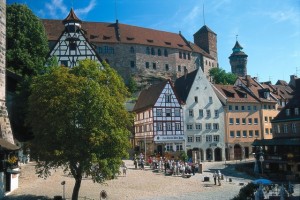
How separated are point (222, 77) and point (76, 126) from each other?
67.8 metres

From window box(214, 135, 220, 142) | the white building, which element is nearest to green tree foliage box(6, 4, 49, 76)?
the white building

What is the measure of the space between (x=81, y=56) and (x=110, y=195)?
26539 mm

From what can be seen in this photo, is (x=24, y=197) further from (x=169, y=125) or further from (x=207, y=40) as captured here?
(x=207, y=40)

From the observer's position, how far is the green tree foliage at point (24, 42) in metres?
41.5

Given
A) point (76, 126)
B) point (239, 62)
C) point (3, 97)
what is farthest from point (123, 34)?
point (76, 126)

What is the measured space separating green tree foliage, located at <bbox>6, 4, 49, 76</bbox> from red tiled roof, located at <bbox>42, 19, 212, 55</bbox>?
2637 cm

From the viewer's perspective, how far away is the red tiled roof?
250ft

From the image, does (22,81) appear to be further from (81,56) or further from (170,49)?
(170,49)

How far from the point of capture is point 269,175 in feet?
130

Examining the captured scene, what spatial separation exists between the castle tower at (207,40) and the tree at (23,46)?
6256 centimetres

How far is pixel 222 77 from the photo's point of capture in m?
86.6

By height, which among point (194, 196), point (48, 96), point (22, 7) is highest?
point (22, 7)

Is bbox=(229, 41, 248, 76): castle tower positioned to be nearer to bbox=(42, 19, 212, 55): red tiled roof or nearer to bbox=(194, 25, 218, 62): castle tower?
bbox=(194, 25, 218, 62): castle tower

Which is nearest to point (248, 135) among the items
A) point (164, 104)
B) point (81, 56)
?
point (164, 104)
